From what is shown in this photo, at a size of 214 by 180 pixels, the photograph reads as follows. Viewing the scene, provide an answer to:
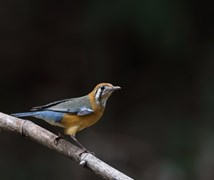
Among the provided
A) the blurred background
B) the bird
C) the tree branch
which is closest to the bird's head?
the bird

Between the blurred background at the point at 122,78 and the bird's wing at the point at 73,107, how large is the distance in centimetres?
312

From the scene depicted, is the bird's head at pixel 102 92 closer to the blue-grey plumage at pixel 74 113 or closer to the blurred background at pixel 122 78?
the blue-grey plumage at pixel 74 113

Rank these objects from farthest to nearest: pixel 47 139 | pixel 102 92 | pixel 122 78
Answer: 1. pixel 122 78
2. pixel 102 92
3. pixel 47 139

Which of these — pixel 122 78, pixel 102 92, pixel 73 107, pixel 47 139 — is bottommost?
pixel 122 78

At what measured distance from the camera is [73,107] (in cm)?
447

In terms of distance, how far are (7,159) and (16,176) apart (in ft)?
1.55

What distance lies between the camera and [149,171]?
7727 millimetres

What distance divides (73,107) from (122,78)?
439cm

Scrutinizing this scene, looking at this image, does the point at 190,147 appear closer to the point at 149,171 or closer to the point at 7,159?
the point at 149,171

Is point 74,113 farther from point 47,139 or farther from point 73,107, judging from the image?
point 47,139

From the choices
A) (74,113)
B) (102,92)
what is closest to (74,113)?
(74,113)

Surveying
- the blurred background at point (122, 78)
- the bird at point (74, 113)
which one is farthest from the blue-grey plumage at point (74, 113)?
the blurred background at point (122, 78)

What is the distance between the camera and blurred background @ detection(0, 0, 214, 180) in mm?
7711

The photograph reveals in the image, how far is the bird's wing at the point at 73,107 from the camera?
4.41 meters
